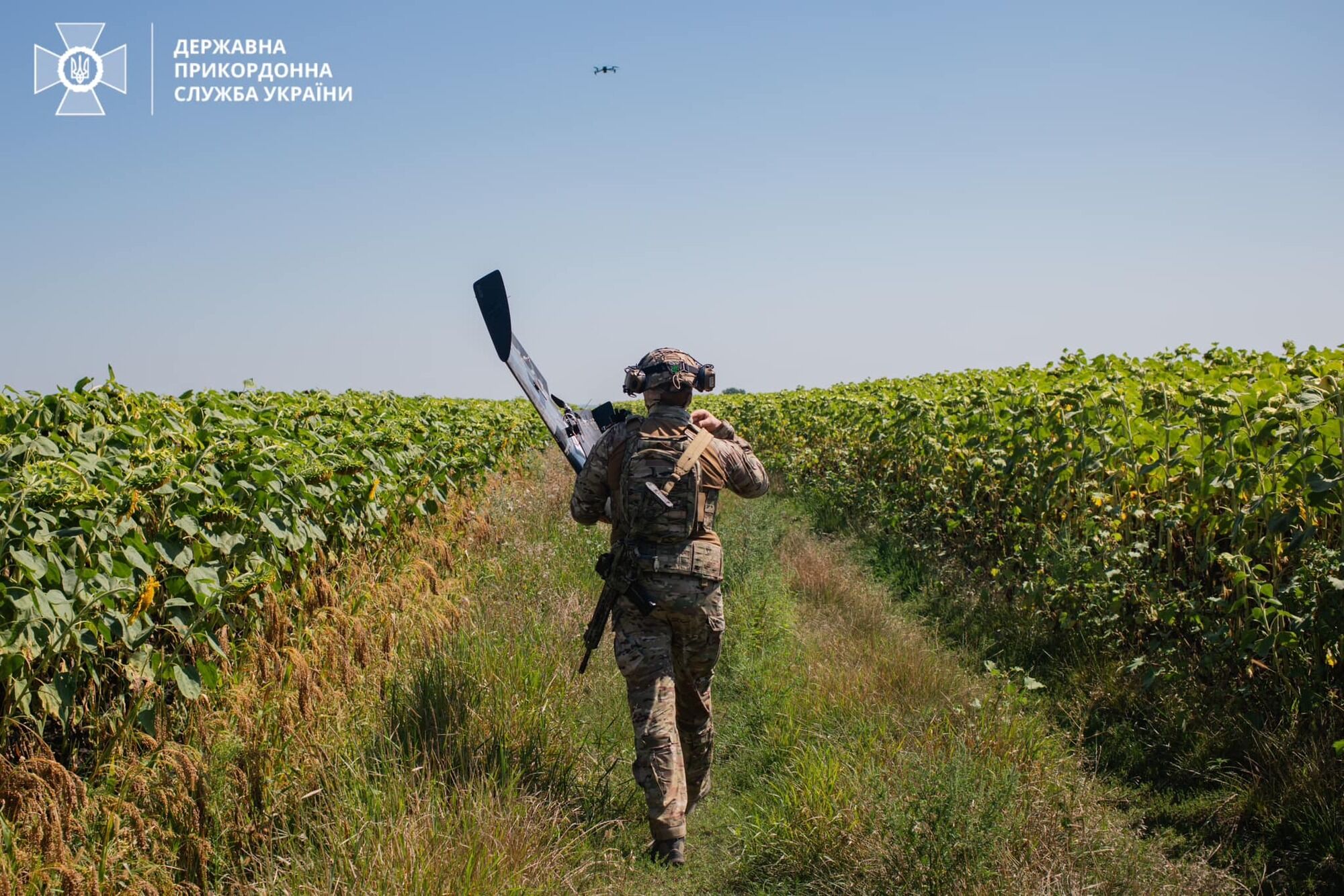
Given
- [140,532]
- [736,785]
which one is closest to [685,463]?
[736,785]

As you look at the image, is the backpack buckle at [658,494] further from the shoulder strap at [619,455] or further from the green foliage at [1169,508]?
the green foliage at [1169,508]

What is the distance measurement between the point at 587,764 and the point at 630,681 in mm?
768

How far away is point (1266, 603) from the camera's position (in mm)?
5051

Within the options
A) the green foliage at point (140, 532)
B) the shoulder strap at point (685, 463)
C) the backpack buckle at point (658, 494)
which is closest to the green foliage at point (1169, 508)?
the shoulder strap at point (685, 463)

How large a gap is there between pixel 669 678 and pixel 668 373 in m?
1.41

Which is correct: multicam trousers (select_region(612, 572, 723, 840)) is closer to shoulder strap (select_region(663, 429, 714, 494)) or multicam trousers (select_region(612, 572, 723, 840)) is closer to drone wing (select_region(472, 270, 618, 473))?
shoulder strap (select_region(663, 429, 714, 494))

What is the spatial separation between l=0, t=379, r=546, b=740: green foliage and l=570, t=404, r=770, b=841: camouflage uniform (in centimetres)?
159

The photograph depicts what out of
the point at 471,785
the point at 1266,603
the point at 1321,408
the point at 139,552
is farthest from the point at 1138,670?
the point at 139,552

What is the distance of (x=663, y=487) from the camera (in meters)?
4.54

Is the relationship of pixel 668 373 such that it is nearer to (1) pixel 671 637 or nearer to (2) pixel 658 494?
(2) pixel 658 494

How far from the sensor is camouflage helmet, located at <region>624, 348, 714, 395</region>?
467 centimetres

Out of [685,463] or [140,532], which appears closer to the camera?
[140,532]

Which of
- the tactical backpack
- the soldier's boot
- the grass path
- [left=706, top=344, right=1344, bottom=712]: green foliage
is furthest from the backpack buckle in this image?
[left=706, top=344, right=1344, bottom=712]: green foliage

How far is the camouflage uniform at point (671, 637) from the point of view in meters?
4.40
